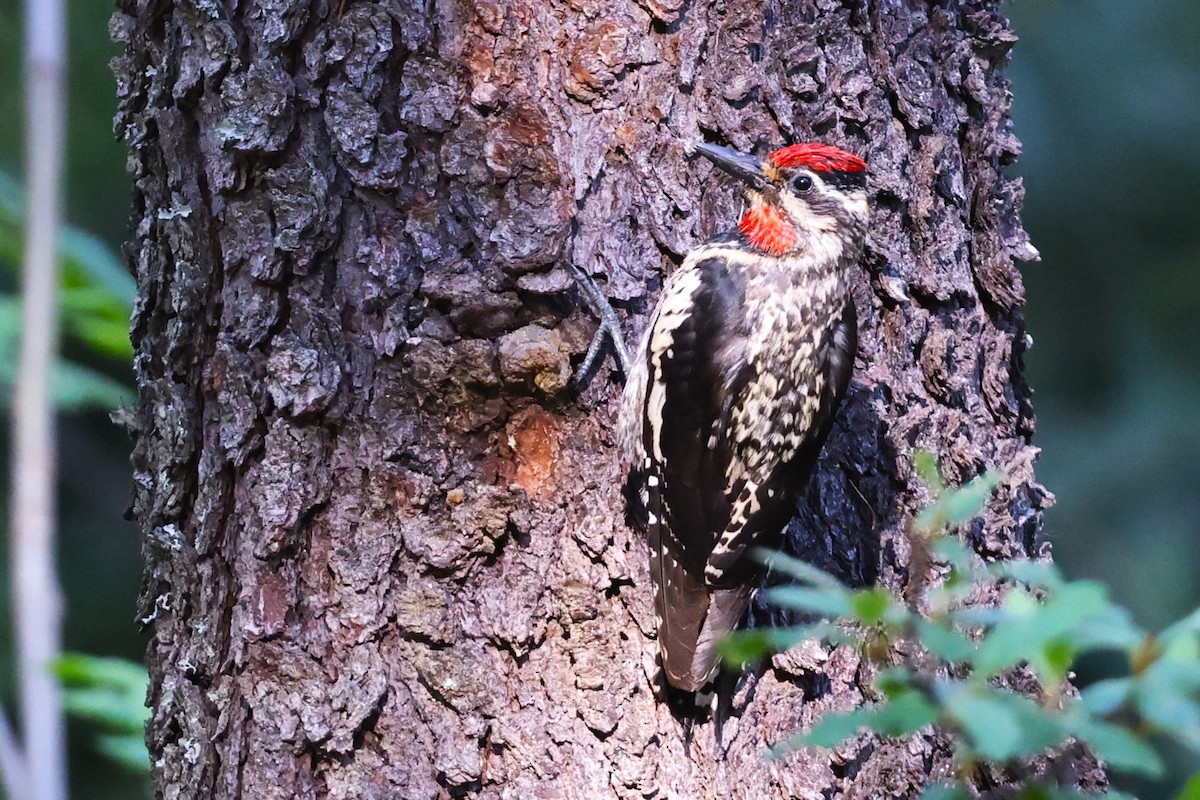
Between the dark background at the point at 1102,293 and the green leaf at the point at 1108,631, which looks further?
the dark background at the point at 1102,293

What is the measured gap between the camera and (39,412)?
1.10 metres

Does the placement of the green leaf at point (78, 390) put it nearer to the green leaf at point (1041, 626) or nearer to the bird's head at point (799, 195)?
the bird's head at point (799, 195)

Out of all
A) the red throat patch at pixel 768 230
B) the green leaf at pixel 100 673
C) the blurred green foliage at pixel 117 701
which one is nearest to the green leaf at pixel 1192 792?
the red throat patch at pixel 768 230

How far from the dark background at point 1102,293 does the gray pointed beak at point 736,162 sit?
15.0 feet

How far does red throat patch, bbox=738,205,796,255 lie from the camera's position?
2.98 meters

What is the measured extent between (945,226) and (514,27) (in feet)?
3.41

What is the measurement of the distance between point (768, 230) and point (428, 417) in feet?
3.48

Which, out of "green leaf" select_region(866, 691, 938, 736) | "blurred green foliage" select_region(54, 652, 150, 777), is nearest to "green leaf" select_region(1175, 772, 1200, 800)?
"green leaf" select_region(866, 691, 938, 736)

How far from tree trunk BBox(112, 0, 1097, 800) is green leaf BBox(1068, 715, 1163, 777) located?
1410 mm

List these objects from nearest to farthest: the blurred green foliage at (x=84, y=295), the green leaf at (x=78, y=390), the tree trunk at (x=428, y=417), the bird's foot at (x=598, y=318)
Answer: the tree trunk at (x=428, y=417) → the bird's foot at (x=598, y=318) → the blurred green foliage at (x=84, y=295) → the green leaf at (x=78, y=390)

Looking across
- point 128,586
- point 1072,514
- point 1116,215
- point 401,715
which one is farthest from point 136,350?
point 1116,215

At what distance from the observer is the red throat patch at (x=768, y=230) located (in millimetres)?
2984

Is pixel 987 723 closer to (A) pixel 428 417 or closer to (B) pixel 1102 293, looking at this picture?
(A) pixel 428 417

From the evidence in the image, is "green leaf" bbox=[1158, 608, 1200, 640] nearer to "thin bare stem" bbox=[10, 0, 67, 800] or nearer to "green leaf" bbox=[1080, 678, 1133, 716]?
"green leaf" bbox=[1080, 678, 1133, 716]
